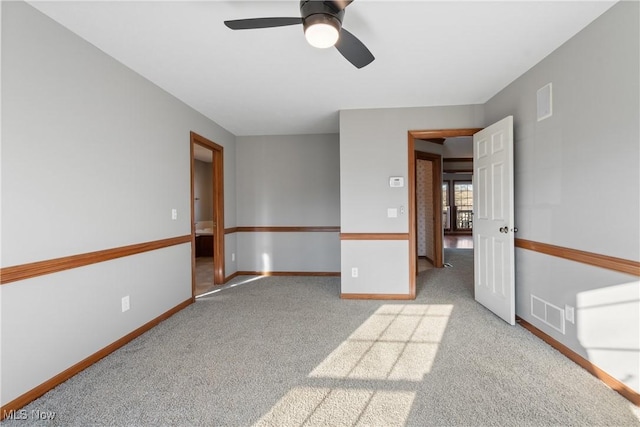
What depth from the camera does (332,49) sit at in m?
2.30

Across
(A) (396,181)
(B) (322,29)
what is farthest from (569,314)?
(B) (322,29)

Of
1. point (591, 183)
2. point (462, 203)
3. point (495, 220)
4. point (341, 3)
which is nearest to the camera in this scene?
point (341, 3)

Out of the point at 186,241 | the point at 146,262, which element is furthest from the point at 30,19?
the point at 186,241

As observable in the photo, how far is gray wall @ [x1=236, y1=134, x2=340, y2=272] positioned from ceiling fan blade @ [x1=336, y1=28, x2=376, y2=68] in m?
3.02

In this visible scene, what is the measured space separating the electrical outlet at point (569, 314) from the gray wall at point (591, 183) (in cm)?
4

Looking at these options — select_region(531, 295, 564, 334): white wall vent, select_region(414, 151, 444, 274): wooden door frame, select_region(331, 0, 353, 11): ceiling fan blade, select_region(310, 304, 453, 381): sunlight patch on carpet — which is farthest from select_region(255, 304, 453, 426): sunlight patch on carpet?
select_region(414, 151, 444, 274): wooden door frame

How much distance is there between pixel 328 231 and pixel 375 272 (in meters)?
1.46

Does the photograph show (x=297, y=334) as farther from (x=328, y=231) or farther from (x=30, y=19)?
(x=30, y=19)

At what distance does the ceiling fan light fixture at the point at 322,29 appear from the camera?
5.06ft

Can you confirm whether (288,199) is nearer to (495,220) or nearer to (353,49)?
(495,220)

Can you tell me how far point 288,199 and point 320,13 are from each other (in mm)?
3646

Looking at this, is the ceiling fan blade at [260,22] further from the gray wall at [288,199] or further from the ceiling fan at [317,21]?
the gray wall at [288,199]

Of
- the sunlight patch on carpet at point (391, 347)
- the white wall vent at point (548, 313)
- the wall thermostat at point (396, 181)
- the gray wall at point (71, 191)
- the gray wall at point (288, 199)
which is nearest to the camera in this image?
the gray wall at point (71, 191)

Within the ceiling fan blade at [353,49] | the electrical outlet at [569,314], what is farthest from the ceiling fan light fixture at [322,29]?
the electrical outlet at [569,314]
